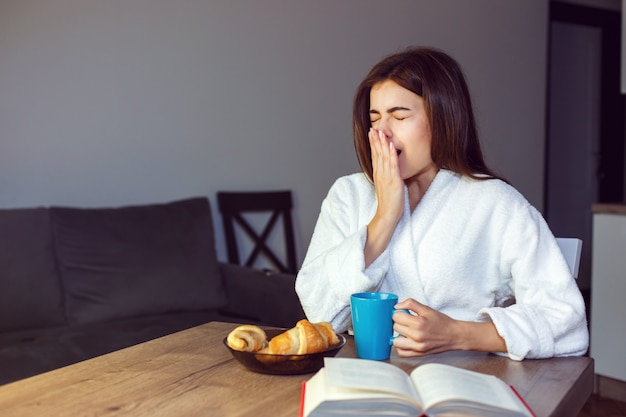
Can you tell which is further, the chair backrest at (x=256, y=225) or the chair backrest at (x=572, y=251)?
the chair backrest at (x=256, y=225)

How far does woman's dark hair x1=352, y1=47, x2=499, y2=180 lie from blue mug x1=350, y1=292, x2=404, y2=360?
45cm

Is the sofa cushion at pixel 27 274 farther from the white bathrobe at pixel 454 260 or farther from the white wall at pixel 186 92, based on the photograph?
the white bathrobe at pixel 454 260

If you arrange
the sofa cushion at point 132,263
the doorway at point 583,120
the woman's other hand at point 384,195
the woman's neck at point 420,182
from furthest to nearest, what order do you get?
1. the doorway at point 583,120
2. the sofa cushion at point 132,263
3. the woman's neck at point 420,182
4. the woman's other hand at point 384,195

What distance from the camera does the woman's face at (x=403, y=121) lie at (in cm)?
154

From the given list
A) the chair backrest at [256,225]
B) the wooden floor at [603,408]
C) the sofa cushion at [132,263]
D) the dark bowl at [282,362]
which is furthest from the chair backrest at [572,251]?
the chair backrest at [256,225]

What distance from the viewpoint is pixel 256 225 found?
3740mm

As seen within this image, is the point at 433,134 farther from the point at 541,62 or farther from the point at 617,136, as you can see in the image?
the point at 617,136

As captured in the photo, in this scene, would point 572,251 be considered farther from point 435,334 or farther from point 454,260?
point 435,334

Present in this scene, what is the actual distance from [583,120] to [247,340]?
491cm

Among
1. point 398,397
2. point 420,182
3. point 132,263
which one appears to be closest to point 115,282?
point 132,263

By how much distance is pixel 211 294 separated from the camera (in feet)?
10.0

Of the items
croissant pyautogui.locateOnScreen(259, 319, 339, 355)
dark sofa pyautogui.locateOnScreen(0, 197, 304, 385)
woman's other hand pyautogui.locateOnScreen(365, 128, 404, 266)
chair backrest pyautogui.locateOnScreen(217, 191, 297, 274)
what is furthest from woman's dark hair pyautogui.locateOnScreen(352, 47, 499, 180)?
chair backrest pyautogui.locateOnScreen(217, 191, 297, 274)

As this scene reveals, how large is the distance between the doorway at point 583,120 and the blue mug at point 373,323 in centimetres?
442

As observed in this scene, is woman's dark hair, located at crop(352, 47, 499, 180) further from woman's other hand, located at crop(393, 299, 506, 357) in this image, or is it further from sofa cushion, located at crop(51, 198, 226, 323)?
sofa cushion, located at crop(51, 198, 226, 323)
